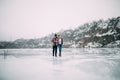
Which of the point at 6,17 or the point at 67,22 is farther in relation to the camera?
the point at 67,22

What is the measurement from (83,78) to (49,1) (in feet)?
59.2

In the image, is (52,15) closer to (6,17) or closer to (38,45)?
(6,17)

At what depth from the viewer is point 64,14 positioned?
1052 inches

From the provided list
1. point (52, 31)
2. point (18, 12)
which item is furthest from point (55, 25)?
point (18, 12)

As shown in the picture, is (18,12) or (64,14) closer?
(18,12)

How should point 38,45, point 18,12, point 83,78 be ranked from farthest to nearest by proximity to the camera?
point 38,45 < point 18,12 < point 83,78

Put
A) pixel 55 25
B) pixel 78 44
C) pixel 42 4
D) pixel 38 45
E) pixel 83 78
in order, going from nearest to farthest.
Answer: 1. pixel 83 78
2. pixel 42 4
3. pixel 55 25
4. pixel 78 44
5. pixel 38 45

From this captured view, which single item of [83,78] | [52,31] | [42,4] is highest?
[42,4]

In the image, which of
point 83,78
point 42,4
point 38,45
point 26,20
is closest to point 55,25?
point 26,20

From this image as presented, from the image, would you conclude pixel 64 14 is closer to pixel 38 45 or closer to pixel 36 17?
pixel 36 17

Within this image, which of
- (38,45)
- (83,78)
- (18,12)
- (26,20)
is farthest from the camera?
(38,45)

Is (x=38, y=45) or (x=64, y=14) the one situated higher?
(x=64, y=14)

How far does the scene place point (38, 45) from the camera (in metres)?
38.2

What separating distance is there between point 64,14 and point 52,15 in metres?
1.98
